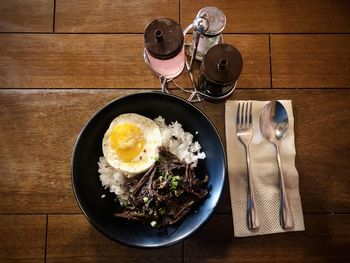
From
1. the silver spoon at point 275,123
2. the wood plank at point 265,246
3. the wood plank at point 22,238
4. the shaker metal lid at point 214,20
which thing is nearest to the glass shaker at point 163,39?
the shaker metal lid at point 214,20

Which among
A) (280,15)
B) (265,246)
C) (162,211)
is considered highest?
(280,15)

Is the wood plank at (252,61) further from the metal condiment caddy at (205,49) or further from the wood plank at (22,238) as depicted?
the wood plank at (22,238)

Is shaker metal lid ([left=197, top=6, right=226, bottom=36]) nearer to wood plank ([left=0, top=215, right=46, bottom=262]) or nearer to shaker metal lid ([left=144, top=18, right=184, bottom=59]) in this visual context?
shaker metal lid ([left=144, top=18, right=184, bottom=59])

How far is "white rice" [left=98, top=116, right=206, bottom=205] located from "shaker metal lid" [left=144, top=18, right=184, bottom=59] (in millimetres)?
227

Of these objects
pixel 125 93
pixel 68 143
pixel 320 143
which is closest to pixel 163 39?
pixel 125 93

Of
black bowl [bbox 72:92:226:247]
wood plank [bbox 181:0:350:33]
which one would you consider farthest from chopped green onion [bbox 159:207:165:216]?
wood plank [bbox 181:0:350:33]

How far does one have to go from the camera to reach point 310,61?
4.75 ft

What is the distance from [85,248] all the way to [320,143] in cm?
95

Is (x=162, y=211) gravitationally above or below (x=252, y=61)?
below

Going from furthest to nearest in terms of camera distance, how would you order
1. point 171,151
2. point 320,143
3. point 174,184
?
point 320,143
point 171,151
point 174,184

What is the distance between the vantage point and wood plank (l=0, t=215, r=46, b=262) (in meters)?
1.32

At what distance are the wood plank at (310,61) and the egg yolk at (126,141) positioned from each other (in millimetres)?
576

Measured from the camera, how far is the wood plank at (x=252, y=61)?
1.41 m

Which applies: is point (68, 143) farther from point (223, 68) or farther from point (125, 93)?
point (223, 68)
